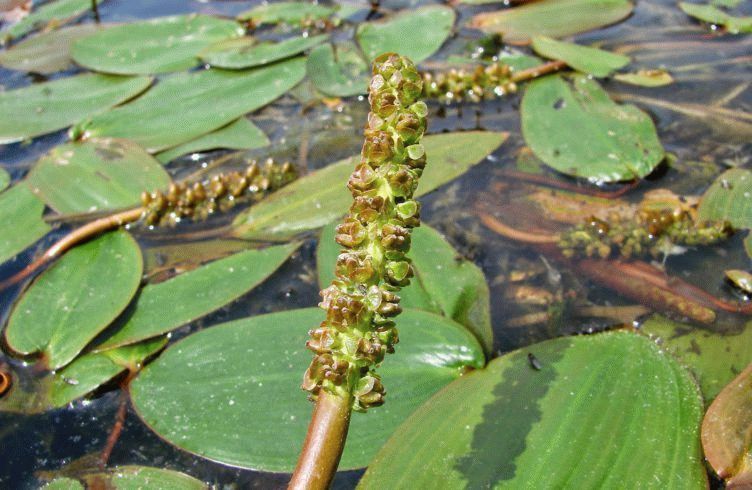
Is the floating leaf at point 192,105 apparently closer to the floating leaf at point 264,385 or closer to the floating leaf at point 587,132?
the floating leaf at point 587,132

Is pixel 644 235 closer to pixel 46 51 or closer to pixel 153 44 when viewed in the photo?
pixel 153 44

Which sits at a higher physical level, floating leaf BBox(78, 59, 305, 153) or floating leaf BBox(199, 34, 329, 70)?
floating leaf BBox(199, 34, 329, 70)

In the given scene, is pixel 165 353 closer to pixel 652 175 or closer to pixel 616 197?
pixel 616 197

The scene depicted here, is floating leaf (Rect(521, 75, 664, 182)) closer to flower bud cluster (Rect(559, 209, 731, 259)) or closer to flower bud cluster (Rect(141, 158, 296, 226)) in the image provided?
flower bud cluster (Rect(559, 209, 731, 259))

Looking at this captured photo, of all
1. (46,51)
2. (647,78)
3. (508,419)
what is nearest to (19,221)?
(46,51)

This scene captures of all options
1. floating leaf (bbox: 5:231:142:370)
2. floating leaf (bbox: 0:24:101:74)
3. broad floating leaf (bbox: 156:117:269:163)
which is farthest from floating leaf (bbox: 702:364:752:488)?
floating leaf (bbox: 0:24:101:74)
